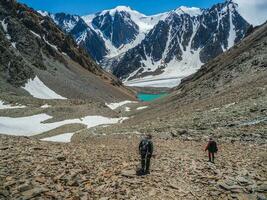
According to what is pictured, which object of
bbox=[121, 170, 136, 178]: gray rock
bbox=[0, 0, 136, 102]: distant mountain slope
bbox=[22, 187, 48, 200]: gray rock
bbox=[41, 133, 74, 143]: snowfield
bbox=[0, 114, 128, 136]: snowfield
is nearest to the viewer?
bbox=[22, 187, 48, 200]: gray rock

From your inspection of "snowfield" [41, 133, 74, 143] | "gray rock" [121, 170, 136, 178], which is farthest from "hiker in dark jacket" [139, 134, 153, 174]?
"snowfield" [41, 133, 74, 143]

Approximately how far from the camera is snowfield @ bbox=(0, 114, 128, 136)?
64.8m

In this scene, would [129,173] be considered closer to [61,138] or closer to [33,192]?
[33,192]

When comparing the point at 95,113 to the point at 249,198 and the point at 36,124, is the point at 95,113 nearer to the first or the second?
the point at 36,124

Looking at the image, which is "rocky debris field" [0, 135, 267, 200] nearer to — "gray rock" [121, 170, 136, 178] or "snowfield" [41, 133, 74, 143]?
"gray rock" [121, 170, 136, 178]

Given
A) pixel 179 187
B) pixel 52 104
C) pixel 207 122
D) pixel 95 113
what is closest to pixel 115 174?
pixel 179 187

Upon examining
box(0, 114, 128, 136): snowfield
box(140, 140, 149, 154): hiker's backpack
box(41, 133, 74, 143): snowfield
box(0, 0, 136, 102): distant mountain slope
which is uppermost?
box(0, 0, 136, 102): distant mountain slope

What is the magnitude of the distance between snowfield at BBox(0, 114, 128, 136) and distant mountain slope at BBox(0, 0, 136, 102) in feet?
122

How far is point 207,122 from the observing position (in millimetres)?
45375

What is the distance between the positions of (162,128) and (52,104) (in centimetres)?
4703

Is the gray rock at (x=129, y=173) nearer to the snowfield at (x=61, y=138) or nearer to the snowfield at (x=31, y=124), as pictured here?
the snowfield at (x=61, y=138)

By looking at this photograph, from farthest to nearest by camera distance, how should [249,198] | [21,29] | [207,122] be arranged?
[21,29]
[207,122]
[249,198]

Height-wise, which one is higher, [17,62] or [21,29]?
[21,29]

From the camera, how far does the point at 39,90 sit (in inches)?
4838
